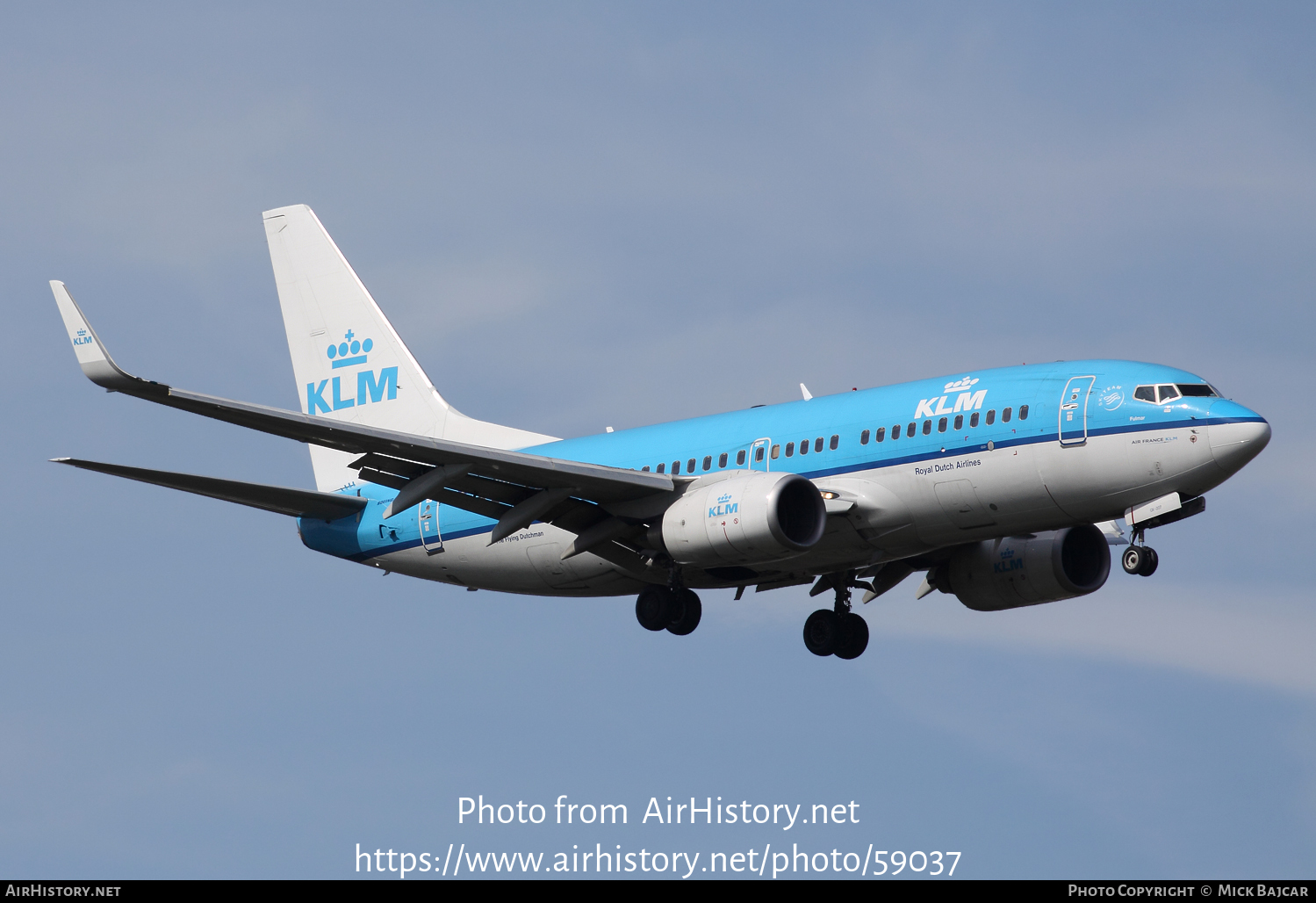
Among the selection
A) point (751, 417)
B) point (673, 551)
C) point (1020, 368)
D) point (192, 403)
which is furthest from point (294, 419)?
point (1020, 368)

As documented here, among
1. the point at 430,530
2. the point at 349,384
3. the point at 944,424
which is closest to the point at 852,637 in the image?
the point at 944,424

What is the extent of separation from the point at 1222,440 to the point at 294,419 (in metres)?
18.0

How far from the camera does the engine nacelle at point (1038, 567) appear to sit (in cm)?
4072

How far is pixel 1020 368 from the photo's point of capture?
1448 inches

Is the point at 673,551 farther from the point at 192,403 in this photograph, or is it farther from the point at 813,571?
the point at 192,403

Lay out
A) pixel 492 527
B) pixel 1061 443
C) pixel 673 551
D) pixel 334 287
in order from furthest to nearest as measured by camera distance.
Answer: pixel 334 287, pixel 492 527, pixel 673 551, pixel 1061 443

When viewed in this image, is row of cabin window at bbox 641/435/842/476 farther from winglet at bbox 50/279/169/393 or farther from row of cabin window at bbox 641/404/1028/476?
winglet at bbox 50/279/169/393

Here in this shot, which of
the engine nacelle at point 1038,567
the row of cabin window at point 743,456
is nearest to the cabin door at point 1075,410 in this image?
the row of cabin window at point 743,456

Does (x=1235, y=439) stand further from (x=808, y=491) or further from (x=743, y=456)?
(x=743, y=456)

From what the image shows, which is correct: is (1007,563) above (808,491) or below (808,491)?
below

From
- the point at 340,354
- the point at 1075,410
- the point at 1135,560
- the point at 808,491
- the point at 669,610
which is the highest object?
the point at 340,354

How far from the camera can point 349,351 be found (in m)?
49.8

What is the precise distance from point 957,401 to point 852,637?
26.2 ft

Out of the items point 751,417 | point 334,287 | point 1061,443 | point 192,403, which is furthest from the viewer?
point 334,287
